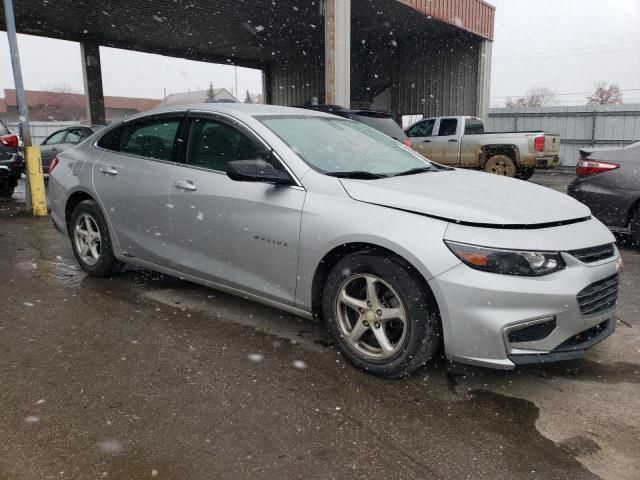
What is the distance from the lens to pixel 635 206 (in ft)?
19.4

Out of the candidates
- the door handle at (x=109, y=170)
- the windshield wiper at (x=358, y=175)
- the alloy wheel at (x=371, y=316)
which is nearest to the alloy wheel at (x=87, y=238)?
the door handle at (x=109, y=170)

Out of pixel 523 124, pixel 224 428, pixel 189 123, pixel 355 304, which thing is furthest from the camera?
pixel 523 124

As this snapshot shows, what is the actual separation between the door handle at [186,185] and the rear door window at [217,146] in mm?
145

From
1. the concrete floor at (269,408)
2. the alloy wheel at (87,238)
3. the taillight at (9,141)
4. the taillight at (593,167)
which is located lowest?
the concrete floor at (269,408)

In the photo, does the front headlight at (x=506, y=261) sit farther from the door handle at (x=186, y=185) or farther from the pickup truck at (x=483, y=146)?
the pickup truck at (x=483, y=146)

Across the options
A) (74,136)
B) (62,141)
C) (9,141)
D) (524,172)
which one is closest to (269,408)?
(9,141)

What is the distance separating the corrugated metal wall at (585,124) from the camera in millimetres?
18266

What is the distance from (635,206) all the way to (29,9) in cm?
1799

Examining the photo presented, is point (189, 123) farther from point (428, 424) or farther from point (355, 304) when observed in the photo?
point (428, 424)

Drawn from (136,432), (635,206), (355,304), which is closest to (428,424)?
(355,304)

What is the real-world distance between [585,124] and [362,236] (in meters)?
18.9

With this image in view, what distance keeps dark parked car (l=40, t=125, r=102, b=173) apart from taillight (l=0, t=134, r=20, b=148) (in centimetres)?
348

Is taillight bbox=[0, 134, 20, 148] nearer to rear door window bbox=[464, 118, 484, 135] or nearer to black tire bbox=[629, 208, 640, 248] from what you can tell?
black tire bbox=[629, 208, 640, 248]

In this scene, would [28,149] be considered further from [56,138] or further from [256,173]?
[56,138]
